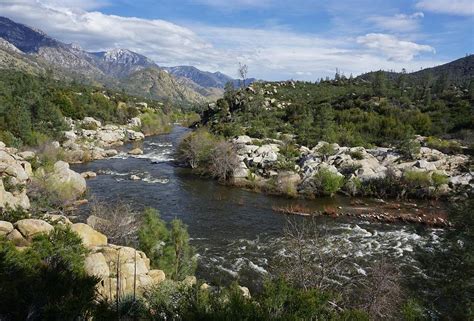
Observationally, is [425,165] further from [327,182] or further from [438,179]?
[327,182]

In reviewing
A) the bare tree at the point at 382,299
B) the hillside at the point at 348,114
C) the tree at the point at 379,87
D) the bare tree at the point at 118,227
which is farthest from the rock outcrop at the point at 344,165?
the tree at the point at 379,87

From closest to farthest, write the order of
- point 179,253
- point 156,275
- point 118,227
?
point 156,275 < point 179,253 < point 118,227

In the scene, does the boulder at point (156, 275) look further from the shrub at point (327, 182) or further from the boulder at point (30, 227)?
the shrub at point (327, 182)

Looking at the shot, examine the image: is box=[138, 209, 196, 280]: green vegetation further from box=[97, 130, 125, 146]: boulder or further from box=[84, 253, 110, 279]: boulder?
box=[97, 130, 125, 146]: boulder

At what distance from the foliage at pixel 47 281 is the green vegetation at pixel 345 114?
189 ft

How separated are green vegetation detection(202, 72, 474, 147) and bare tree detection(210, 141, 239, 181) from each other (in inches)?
689

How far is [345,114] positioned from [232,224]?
57.3m

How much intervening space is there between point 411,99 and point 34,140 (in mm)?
88731

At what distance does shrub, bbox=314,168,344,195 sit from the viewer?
160ft

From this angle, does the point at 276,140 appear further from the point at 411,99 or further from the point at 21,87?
the point at 21,87

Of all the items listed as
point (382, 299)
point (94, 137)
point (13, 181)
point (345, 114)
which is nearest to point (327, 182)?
point (382, 299)

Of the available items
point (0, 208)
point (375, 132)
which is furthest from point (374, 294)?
point (375, 132)

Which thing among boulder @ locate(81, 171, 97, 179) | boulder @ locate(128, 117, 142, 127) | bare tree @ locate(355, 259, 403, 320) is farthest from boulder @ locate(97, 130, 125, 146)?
bare tree @ locate(355, 259, 403, 320)

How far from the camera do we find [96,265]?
1695 centimetres
